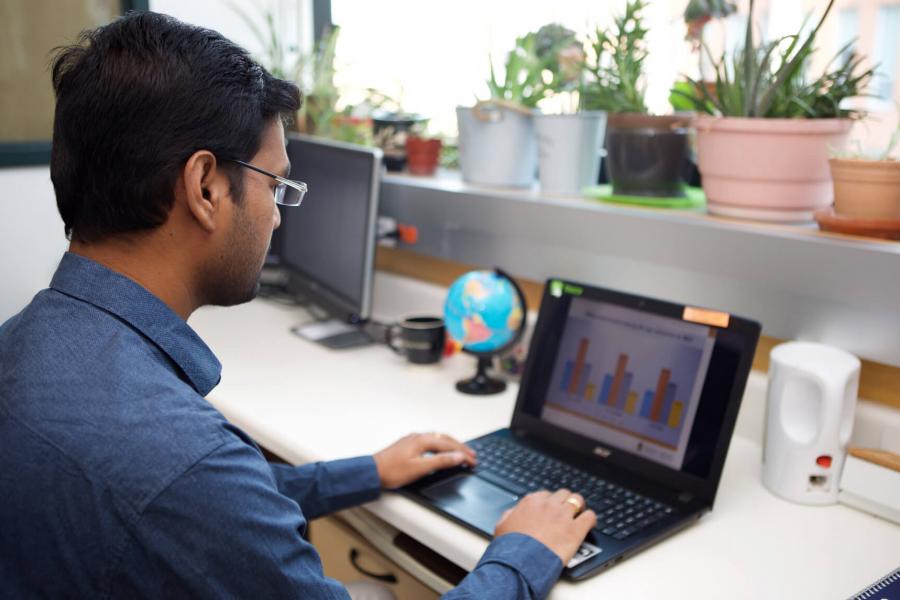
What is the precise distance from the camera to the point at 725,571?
1049 mm

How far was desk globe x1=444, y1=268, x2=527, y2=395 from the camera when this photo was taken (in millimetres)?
1625

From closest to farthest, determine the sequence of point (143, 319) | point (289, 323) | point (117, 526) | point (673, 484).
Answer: point (117, 526), point (143, 319), point (673, 484), point (289, 323)

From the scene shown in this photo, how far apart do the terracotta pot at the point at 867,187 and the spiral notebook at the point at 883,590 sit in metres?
0.57

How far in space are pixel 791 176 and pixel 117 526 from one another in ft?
3.82

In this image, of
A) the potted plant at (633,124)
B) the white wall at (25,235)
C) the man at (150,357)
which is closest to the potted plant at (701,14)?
the potted plant at (633,124)

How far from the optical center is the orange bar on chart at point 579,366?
4.57ft

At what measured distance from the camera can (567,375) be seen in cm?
141

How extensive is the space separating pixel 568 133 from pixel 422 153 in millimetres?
544

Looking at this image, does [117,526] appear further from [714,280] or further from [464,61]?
[464,61]

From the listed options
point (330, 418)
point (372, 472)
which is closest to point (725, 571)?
point (372, 472)

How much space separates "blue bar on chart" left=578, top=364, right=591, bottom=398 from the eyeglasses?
564mm

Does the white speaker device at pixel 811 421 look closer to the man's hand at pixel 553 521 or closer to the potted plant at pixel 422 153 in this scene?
the man's hand at pixel 553 521

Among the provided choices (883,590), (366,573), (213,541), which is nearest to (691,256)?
(883,590)

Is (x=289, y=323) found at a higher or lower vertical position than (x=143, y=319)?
lower
